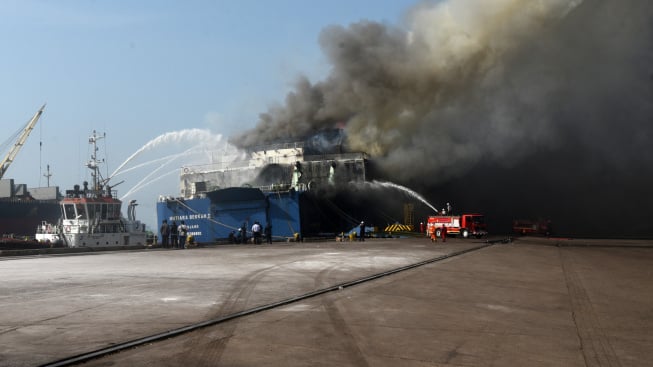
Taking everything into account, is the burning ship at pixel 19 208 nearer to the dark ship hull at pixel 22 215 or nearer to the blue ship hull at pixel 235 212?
the dark ship hull at pixel 22 215

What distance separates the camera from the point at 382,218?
50.2 meters

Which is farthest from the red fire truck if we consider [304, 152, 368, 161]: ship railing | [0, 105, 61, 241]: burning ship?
[0, 105, 61, 241]: burning ship

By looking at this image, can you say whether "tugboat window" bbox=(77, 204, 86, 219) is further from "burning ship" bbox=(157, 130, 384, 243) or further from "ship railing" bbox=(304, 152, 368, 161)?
"ship railing" bbox=(304, 152, 368, 161)

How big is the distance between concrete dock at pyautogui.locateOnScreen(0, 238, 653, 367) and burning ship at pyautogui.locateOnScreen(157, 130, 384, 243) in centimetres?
2690

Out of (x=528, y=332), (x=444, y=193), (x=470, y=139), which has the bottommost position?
(x=528, y=332)

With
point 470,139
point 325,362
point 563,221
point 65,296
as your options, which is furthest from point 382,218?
point 325,362

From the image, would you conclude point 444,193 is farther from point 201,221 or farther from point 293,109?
point 201,221

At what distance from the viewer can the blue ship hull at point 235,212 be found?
1660 inches

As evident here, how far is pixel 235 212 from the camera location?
146 feet

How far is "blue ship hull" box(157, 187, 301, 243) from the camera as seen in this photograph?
1660 inches

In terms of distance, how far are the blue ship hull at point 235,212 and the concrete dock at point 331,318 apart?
26269 mm

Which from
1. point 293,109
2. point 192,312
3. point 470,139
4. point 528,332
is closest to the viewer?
point 528,332

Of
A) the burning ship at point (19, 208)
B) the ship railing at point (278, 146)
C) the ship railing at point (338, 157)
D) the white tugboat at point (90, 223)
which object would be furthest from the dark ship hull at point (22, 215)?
the ship railing at point (338, 157)

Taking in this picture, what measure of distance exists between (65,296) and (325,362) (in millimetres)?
6961
